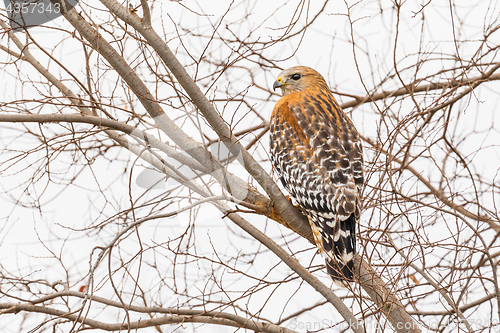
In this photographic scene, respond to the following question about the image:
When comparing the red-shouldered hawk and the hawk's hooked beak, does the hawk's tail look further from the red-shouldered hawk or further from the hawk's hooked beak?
the hawk's hooked beak

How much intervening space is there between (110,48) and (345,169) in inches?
88.6

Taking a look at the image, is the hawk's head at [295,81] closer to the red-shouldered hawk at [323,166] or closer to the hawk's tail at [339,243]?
the red-shouldered hawk at [323,166]

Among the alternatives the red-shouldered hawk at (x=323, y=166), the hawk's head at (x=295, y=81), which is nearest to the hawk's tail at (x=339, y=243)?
the red-shouldered hawk at (x=323, y=166)

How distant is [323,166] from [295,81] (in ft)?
4.22

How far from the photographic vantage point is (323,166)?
4383mm

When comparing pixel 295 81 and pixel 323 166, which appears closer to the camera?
pixel 323 166

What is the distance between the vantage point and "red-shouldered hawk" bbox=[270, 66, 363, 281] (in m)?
4.16

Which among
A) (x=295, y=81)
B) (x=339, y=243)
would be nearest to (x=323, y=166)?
(x=339, y=243)

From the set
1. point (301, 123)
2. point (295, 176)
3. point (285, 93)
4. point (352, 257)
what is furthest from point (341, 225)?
point (285, 93)

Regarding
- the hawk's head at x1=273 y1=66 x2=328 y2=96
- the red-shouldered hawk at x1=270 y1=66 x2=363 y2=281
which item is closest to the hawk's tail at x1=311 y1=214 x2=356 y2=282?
the red-shouldered hawk at x1=270 y1=66 x2=363 y2=281

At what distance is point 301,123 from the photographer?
182 inches

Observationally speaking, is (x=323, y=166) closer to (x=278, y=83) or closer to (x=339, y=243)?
(x=339, y=243)

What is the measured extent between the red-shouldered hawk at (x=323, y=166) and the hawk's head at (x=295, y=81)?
206 millimetres

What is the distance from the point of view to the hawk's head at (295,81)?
5258mm
